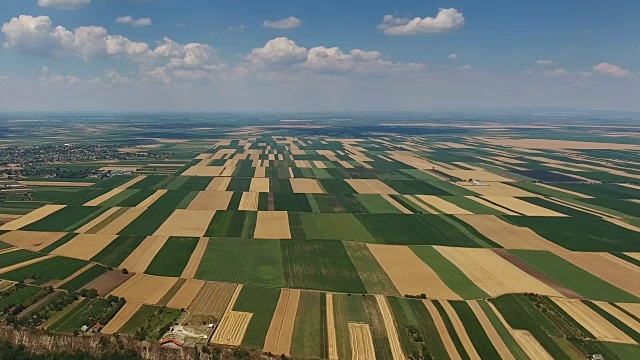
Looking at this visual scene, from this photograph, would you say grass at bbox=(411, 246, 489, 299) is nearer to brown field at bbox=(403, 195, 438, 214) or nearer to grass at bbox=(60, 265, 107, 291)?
brown field at bbox=(403, 195, 438, 214)

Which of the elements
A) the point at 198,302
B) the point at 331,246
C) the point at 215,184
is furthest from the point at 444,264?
the point at 215,184

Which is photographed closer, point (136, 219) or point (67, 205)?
point (136, 219)

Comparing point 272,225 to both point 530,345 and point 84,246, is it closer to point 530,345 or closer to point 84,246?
point 84,246

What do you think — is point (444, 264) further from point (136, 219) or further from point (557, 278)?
point (136, 219)

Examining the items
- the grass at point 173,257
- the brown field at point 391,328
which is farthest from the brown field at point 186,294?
the brown field at point 391,328

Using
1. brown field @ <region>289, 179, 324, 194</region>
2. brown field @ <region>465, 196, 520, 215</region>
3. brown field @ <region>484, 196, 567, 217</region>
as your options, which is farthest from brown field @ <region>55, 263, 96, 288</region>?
brown field @ <region>484, 196, 567, 217</region>
